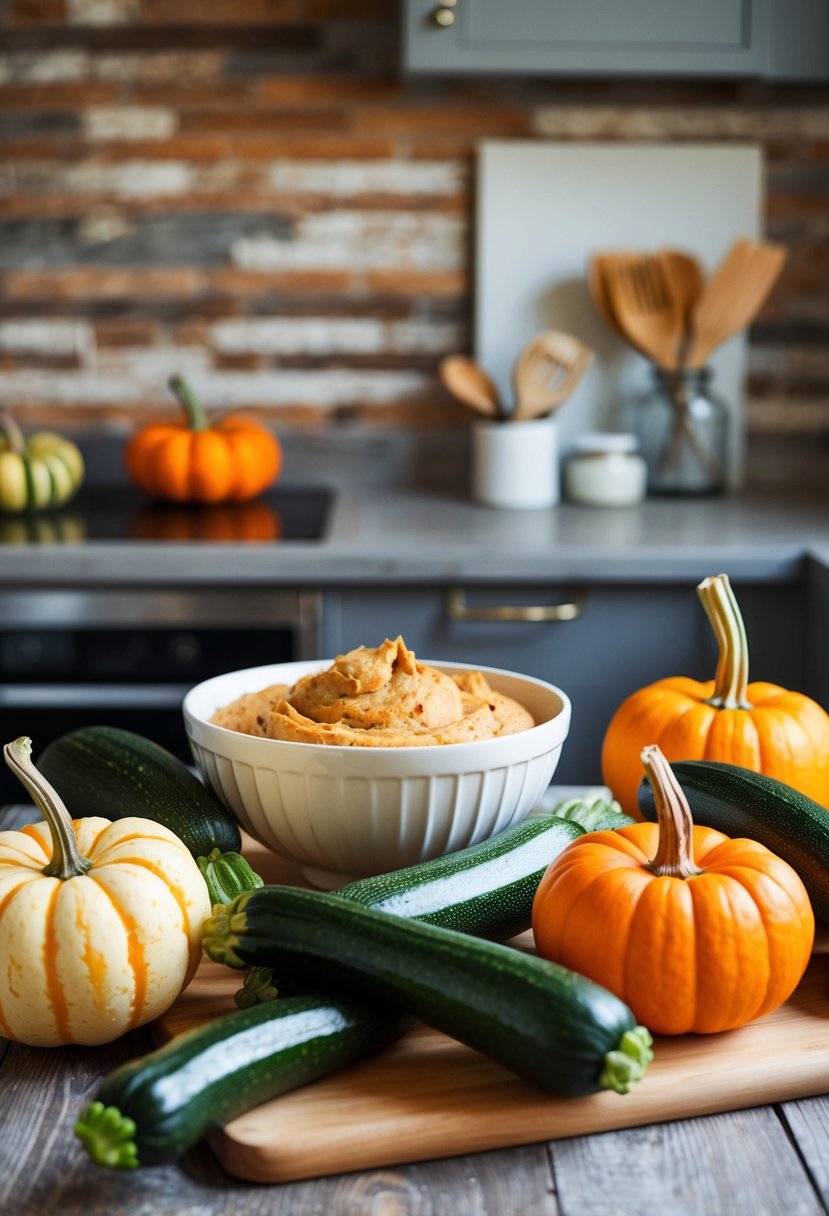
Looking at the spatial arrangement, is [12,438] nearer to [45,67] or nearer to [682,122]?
[45,67]

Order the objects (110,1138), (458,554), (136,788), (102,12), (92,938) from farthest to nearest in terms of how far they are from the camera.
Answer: (102,12)
(458,554)
(136,788)
(92,938)
(110,1138)

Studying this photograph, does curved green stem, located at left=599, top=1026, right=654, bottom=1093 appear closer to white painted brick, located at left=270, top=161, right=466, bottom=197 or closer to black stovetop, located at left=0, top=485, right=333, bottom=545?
black stovetop, located at left=0, top=485, right=333, bottom=545

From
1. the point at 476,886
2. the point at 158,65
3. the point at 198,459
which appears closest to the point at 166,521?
the point at 198,459

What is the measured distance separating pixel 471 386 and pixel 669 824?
72.3 inches

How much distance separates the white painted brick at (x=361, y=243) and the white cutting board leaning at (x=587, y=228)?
0.24ft

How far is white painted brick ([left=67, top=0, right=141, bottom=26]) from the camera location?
8.50 feet

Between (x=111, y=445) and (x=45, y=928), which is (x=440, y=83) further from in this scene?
(x=45, y=928)

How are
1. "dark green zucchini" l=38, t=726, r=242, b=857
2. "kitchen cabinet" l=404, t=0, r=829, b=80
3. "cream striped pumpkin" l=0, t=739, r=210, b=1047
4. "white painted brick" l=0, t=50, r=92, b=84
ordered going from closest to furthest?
"cream striped pumpkin" l=0, t=739, r=210, b=1047
"dark green zucchini" l=38, t=726, r=242, b=857
"kitchen cabinet" l=404, t=0, r=829, b=80
"white painted brick" l=0, t=50, r=92, b=84

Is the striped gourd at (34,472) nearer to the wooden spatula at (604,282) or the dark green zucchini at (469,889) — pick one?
the wooden spatula at (604,282)

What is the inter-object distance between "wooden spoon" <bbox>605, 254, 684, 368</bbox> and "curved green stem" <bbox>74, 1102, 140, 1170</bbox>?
2160 millimetres

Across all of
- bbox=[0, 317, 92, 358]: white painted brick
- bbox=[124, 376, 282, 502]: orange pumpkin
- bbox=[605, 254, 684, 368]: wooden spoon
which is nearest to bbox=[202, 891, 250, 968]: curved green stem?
bbox=[124, 376, 282, 502]: orange pumpkin

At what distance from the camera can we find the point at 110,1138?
66 centimetres

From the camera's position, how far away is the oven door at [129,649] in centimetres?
215

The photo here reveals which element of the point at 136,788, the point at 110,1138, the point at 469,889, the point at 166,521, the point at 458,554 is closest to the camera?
the point at 110,1138
